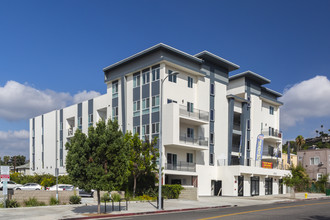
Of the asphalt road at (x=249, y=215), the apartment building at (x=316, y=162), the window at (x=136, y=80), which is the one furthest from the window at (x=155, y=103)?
the apartment building at (x=316, y=162)

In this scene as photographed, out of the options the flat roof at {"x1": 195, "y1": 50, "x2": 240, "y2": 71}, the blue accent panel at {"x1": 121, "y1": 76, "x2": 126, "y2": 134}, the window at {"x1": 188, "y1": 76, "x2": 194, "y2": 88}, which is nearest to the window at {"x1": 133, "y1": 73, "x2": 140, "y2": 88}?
the blue accent panel at {"x1": 121, "y1": 76, "x2": 126, "y2": 134}

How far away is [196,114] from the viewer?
44625mm

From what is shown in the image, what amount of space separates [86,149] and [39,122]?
1953 inches

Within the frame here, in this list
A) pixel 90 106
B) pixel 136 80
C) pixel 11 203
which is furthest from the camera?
pixel 90 106

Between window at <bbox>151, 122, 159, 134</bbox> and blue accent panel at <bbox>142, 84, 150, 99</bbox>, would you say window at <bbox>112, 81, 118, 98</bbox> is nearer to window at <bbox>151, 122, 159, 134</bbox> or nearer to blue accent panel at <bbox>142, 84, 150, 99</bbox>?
blue accent panel at <bbox>142, 84, 150, 99</bbox>

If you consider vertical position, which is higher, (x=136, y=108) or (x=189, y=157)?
(x=136, y=108)

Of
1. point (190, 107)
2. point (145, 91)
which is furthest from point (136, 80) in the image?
point (190, 107)

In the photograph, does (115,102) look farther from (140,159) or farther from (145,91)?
(140,159)

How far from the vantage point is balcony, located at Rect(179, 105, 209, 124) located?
42594 mm

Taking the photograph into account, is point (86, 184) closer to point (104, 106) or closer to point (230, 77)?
point (104, 106)

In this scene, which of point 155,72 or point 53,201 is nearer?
point 53,201

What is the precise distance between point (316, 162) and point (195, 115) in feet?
118

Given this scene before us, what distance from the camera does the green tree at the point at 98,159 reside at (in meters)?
21.6

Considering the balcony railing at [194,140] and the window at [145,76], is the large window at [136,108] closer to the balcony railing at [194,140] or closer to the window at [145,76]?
the window at [145,76]
